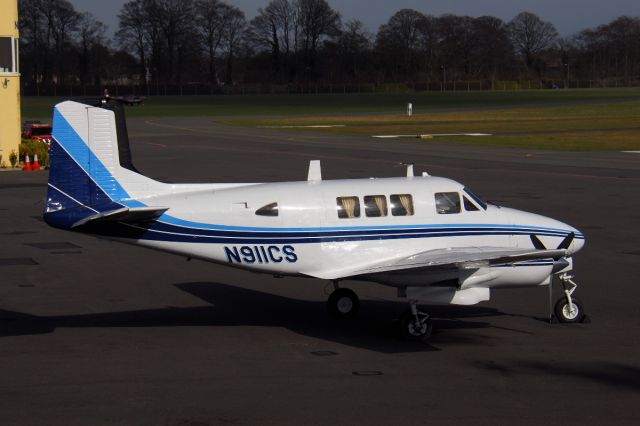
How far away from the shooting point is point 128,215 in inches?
552

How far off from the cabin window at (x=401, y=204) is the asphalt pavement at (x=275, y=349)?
72.2 inches

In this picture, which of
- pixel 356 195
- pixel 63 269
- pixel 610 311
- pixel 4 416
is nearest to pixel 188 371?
pixel 4 416

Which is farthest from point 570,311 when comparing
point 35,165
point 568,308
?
point 35,165

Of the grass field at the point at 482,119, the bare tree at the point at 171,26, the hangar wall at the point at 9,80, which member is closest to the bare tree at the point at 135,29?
the bare tree at the point at 171,26

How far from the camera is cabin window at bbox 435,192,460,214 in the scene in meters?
14.8

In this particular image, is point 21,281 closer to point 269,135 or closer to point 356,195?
point 356,195

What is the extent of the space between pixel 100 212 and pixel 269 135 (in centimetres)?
5504

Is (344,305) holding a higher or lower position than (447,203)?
lower

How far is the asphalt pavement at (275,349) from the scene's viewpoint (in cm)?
1065

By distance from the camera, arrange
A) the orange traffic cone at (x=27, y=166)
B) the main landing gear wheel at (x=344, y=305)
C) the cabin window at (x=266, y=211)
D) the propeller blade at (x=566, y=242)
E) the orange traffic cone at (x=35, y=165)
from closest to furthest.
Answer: the cabin window at (x=266, y=211)
the propeller blade at (x=566, y=242)
the main landing gear wheel at (x=344, y=305)
the orange traffic cone at (x=27, y=166)
the orange traffic cone at (x=35, y=165)

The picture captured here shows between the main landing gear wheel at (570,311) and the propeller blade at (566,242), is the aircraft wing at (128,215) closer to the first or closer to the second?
the propeller blade at (566,242)

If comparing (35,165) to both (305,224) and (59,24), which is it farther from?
(59,24)

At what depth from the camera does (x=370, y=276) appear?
14.1 meters

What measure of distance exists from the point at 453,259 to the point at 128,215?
4.70 meters
